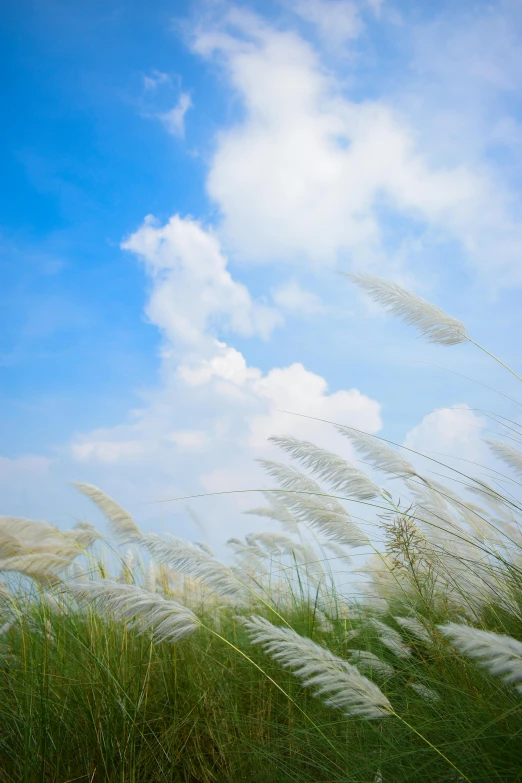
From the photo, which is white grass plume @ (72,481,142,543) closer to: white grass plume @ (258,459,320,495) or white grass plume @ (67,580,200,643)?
white grass plume @ (258,459,320,495)

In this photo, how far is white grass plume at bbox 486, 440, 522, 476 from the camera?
319cm

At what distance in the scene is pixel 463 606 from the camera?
2773 mm

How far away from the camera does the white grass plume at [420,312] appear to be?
3078 millimetres

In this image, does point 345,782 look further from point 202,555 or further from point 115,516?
point 115,516

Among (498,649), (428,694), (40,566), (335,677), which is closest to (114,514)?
(40,566)

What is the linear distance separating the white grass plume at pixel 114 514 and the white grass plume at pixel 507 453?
2.34 meters

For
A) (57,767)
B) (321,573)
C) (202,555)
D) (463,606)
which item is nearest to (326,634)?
(321,573)

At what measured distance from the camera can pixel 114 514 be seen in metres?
4.11

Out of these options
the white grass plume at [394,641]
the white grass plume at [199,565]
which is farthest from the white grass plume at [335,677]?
the white grass plume at [394,641]

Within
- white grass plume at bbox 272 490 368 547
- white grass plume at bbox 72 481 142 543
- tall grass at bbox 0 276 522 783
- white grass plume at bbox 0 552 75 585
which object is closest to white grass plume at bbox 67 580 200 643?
tall grass at bbox 0 276 522 783

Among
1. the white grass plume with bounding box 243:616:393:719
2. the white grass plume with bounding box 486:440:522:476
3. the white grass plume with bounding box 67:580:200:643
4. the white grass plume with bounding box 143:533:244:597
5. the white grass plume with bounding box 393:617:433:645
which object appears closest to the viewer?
the white grass plume with bounding box 243:616:393:719

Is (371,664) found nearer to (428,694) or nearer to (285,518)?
(428,694)

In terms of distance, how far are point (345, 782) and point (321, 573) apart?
2431mm

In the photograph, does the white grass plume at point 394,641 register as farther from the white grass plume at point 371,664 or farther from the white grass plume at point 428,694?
the white grass plume at point 428,694
